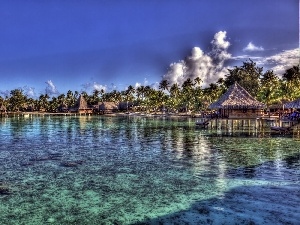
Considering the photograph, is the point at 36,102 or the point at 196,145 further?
the point at 36,102

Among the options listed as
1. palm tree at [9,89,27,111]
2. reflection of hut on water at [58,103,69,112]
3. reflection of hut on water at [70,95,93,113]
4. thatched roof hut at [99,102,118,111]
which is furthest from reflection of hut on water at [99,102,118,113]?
palm tree at [9,89,27,111]

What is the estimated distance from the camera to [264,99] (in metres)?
62.1

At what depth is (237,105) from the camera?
1537 inches

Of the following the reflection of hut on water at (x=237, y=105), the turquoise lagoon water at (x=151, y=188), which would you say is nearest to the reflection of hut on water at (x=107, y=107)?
the reflection of hut on water at (x=237, y=105)

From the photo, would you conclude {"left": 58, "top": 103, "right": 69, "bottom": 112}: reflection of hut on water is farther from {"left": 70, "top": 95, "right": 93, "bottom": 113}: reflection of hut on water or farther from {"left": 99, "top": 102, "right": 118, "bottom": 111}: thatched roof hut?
{"left": 99, "top": 102, "right": 118, "bottom": 111}: thatched roof hut

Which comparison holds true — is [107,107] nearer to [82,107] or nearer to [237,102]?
[82,107]

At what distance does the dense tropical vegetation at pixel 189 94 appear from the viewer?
201 feet

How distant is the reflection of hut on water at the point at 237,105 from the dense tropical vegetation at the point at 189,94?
21.8 m

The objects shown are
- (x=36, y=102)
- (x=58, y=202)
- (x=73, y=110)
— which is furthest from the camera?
(x=36, y=102)

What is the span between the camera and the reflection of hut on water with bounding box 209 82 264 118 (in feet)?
128

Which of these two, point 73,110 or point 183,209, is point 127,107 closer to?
point 73,110

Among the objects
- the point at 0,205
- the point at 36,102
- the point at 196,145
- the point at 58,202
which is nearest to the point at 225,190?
the point at 58,202

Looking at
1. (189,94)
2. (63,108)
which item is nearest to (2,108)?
(63,108)

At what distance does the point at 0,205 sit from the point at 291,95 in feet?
192
